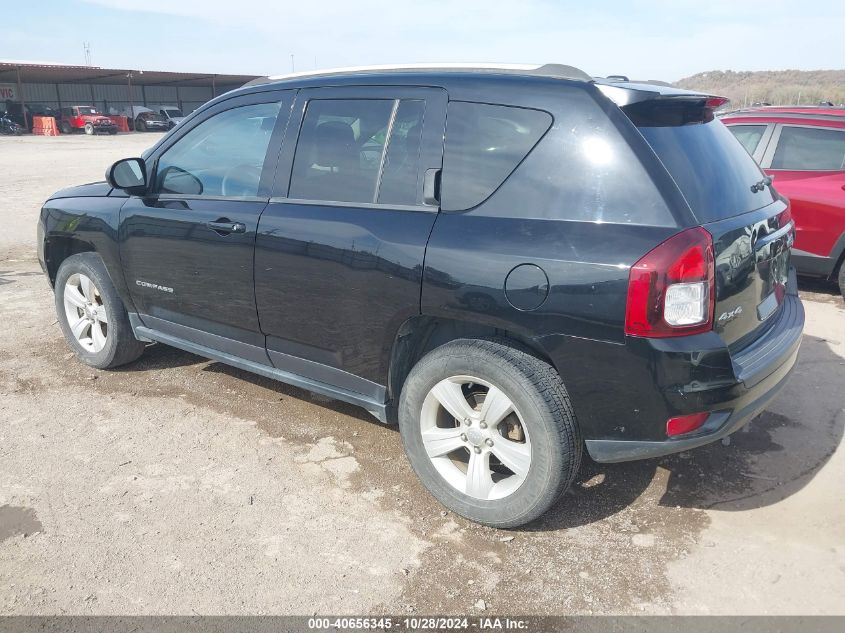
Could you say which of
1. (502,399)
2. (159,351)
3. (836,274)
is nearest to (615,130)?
(502,399)

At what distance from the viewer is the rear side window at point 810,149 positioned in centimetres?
634

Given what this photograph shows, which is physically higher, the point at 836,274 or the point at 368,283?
the point at 368,283

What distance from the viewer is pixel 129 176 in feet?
13.2

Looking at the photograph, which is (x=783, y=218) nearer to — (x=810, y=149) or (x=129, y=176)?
(x=129, y=176)

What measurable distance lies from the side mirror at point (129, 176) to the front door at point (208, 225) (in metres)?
0.05

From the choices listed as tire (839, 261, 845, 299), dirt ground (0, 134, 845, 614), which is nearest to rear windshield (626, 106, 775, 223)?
dirt ground (0, 134, 845, 614)

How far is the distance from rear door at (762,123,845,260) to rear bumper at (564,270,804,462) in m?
4.29

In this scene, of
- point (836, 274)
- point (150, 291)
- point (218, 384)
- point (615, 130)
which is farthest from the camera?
point (836, 274)

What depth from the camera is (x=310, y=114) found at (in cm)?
348

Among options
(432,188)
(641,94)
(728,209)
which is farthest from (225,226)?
(728,209)

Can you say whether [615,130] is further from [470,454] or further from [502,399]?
[470,454]

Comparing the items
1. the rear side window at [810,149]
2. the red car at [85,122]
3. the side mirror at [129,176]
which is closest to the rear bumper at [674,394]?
the side mirror at [129,176]

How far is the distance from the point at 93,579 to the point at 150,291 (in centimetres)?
194

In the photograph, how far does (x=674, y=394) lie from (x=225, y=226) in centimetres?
239
